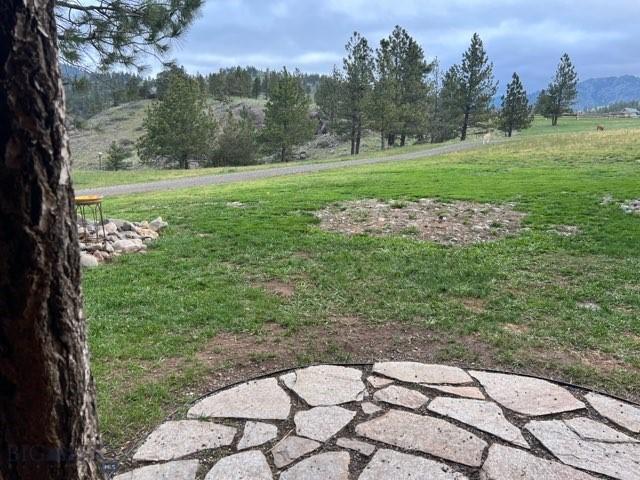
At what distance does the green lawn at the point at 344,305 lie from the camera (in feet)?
9.20

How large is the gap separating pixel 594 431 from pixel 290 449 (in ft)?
4.52

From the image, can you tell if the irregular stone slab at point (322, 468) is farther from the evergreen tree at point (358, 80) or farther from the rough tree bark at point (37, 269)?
the evergreen tree at point (358, 80)

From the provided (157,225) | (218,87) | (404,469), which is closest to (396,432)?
(404,469)

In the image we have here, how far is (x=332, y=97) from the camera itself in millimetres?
32750

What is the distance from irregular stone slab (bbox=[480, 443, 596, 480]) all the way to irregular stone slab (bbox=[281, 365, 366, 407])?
711mm

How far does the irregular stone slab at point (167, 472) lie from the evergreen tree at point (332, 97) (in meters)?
28.4

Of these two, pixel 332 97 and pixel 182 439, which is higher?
pixel 332 97

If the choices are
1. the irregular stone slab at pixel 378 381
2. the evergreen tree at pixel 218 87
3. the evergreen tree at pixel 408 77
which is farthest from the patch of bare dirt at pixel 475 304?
the evergreen tree at pixel 218 87

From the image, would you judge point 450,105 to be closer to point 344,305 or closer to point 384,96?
point 384,96

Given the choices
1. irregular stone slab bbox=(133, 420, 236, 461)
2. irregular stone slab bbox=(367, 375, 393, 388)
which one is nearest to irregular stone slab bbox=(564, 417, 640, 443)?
irregular stone slab bbox=(367, 375, 393, 388)

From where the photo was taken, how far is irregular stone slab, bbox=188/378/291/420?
2.33 m

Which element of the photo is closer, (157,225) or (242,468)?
(242,468)

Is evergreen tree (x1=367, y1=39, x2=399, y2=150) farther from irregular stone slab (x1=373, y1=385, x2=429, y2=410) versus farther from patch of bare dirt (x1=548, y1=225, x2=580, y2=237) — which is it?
irregular stone slab (x1=373, y1=385, x2=429, y2=410)

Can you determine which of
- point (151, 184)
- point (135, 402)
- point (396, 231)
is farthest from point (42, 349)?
point (151, 184)
